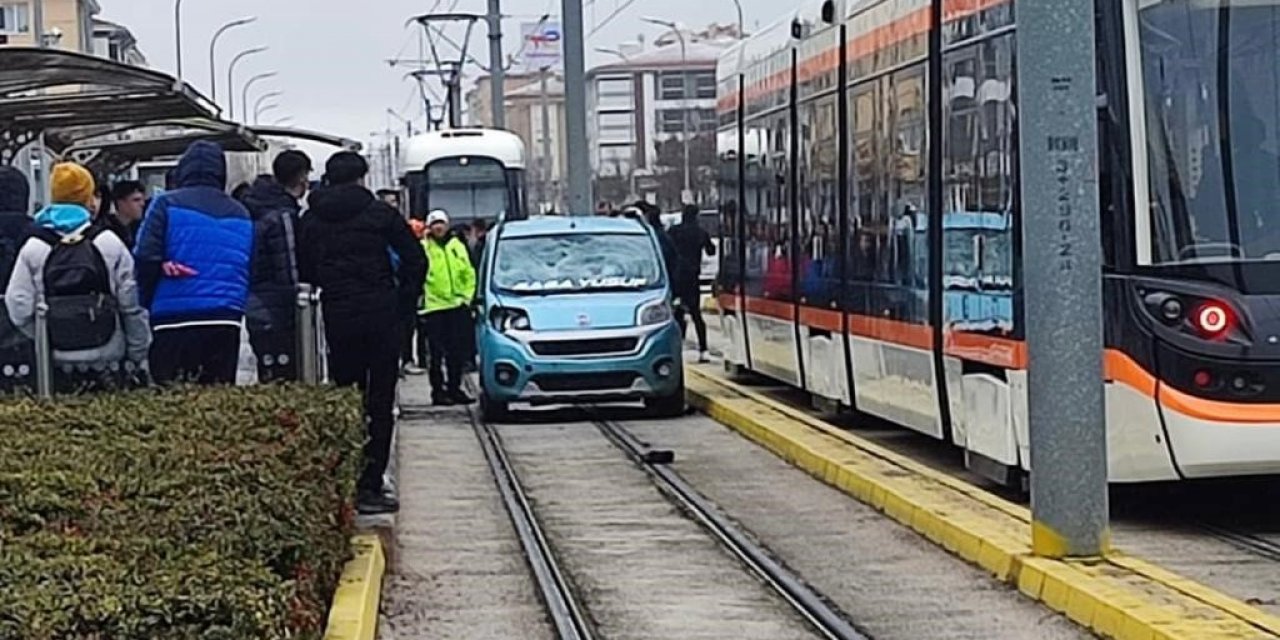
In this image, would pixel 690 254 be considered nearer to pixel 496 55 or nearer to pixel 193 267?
pixel 496 55

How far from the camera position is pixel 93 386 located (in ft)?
41.1

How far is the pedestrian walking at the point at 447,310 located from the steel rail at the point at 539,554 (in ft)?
12.5

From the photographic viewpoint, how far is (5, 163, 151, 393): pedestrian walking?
12297mm

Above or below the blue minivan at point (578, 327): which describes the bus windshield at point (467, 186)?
above

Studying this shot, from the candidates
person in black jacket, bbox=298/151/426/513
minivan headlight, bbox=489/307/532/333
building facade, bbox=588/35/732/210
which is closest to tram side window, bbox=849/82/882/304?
minivan headlight, bbox=489/307/532/333

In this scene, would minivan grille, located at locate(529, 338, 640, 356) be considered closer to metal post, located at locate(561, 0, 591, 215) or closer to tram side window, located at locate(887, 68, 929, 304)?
tram side window, located at locate(887, 68, 929, 304)

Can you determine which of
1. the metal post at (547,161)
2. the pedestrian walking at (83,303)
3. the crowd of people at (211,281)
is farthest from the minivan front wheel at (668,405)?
the metal post at (547,161)

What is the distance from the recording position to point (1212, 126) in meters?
12.3

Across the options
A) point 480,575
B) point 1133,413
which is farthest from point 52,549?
point 1133,413

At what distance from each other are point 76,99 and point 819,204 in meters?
5.58

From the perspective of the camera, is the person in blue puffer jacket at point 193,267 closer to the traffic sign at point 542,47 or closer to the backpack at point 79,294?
the backpack at point 79,294

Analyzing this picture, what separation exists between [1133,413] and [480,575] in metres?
3.20

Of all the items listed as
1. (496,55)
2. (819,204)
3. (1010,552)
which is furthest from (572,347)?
(496,55)

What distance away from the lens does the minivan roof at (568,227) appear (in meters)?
A: 22.9
